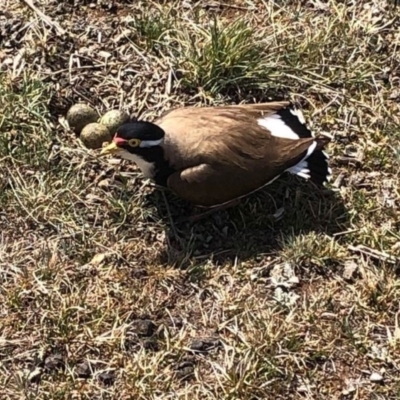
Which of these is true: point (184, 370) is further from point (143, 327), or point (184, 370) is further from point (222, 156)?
point (222, 156)

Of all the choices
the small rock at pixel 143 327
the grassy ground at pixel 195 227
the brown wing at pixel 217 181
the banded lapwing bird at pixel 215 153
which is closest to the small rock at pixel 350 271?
the grassy ground at pixel 195 227

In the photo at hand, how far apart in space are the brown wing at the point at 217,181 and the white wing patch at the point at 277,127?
8.2 inches

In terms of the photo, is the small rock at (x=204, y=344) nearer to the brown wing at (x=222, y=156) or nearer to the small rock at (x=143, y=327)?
the small rock at (x=143, y=327)

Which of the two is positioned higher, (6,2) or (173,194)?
(6,2)

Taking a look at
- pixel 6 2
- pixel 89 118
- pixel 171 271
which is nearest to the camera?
pixel 171 271

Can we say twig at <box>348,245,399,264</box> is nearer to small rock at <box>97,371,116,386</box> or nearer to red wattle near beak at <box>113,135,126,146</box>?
red wattle near beak at <box>113,135,126,146</box>

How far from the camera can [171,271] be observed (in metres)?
4.64

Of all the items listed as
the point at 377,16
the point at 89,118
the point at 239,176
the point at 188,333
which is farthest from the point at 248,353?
the point at 377,16

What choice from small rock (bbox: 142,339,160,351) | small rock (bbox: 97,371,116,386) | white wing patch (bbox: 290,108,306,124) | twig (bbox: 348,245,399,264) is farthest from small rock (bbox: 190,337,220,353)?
white wing patch (bbox: 290,108,306,124)

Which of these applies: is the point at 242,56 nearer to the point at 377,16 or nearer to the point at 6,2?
the point at 377,16

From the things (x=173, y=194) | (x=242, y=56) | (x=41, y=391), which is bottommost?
(x=41, y=391)

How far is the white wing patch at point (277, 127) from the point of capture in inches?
193

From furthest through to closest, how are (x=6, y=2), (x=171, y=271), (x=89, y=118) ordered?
(x=6, y=2)
(x=89, y=118)
(x=171, y=271)

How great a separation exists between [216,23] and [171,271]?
137 cm
